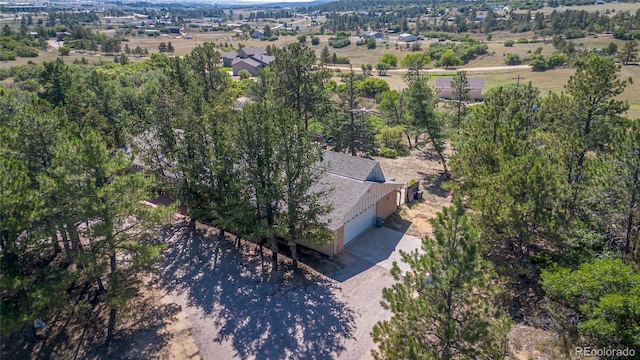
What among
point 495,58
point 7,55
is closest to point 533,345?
point 495,58

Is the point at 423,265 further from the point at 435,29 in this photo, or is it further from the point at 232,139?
the point at 435,29

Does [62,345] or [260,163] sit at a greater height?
[260,163]

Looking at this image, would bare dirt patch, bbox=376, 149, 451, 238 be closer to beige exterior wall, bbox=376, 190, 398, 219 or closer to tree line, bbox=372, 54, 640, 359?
beige exterior wall, bbox=376, 190, 398, 219

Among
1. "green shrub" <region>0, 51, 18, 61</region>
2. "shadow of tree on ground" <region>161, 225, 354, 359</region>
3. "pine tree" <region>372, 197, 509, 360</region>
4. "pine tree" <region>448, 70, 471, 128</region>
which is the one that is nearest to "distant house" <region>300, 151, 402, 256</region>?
"shadow of tree on ground" <region>161, 225, 354, 359</region>

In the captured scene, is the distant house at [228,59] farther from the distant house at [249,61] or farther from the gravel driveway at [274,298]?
the gravel driveway at [274,298]

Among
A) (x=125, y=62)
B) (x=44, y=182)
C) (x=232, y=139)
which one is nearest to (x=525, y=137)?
(x=232, y=139)

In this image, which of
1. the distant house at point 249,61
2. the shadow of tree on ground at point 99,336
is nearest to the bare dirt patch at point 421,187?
the shadow of tree on ground at point 99,336
